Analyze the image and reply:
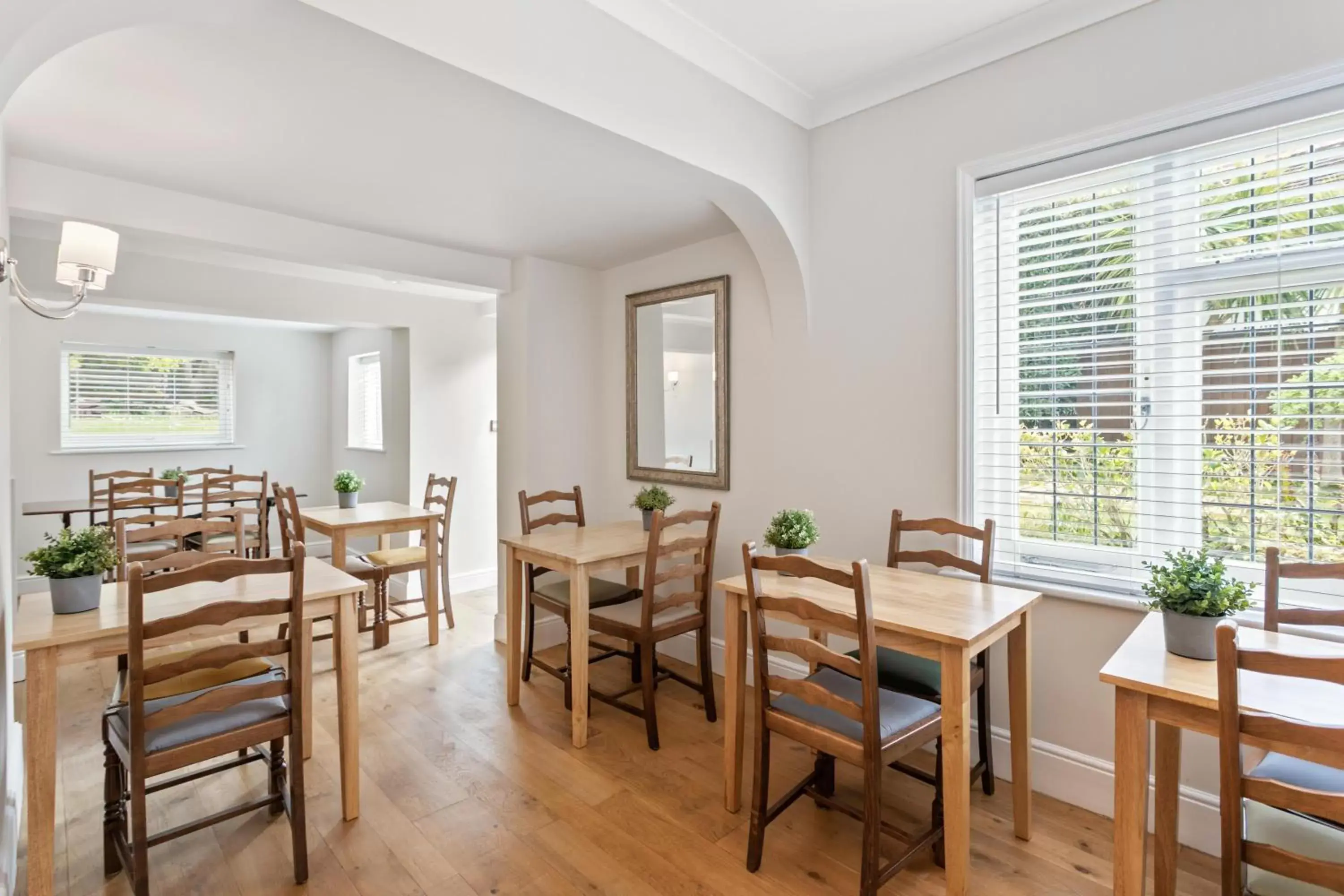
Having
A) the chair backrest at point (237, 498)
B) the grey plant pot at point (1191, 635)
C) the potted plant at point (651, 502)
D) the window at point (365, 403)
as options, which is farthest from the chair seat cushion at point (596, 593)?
the window at point (365, 403)

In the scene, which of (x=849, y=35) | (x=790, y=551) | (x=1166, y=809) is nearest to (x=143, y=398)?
(x=790, y=551)

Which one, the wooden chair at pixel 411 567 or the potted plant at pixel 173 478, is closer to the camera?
the wooden chair at pixel 411 567

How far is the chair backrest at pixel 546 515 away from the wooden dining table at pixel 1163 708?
248 centimetres

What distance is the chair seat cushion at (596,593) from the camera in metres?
3.11

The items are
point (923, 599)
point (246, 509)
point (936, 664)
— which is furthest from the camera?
point (246, 509)

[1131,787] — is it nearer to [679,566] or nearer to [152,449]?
[679,566]

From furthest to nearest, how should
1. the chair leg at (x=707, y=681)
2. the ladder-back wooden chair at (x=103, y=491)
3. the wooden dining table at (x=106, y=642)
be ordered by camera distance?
the ladder-back wooden chair at (x=103, y=491) < the chair leg at (x=707, y=681) < the wooden dining table at (x=106, y=642)

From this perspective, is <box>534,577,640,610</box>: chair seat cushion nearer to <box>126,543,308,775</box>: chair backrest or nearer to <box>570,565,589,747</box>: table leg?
<box>570,565,589,747</box>: table leg

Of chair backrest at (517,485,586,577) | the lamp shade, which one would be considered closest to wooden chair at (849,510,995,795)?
chair backrest at (517,485,586,577)

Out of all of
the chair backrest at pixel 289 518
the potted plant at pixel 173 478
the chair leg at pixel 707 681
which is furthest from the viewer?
the potted plant at pixel 173 478

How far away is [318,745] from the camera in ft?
9.08

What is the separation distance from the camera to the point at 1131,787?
4.75 feet

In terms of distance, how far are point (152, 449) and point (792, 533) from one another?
6008 mm

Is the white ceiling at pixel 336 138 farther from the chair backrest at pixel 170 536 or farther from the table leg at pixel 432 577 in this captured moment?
the table leg at pixel 432 577
